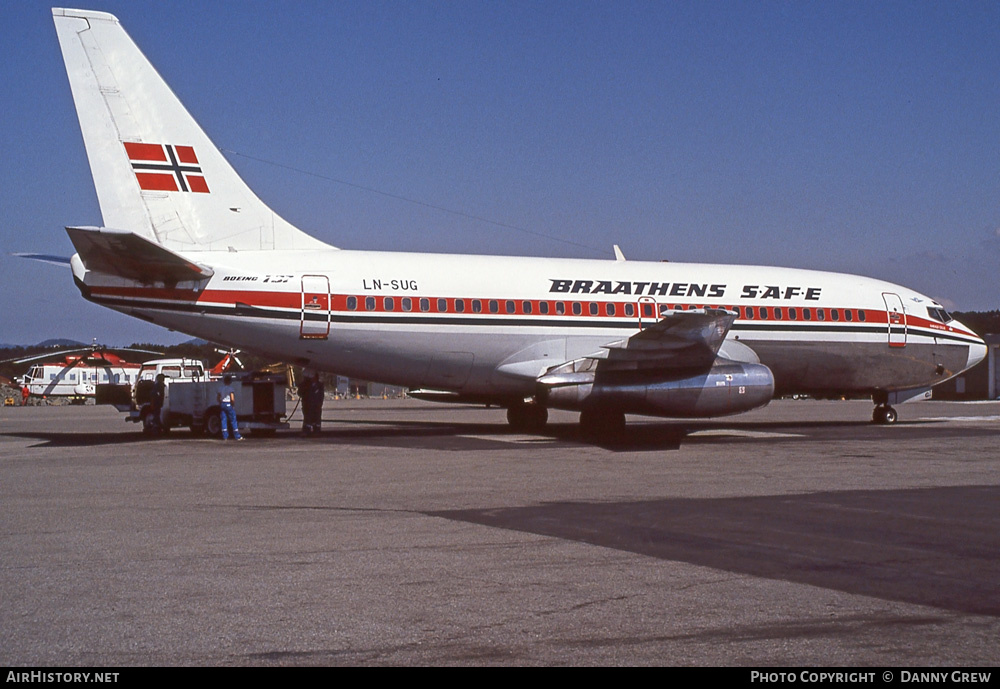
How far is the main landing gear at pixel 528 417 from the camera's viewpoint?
2373 cm

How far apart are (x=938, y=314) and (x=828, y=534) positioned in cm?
1988

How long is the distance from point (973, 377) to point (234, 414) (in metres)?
48.2

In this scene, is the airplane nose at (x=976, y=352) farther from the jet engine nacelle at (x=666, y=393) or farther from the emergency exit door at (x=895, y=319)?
the jet engine nacelle at (x=666, y=393)

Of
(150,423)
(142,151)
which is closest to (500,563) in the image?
(142,151)

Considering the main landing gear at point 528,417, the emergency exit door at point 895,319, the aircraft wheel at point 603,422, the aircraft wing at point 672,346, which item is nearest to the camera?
the aircraft wing at point 672,346

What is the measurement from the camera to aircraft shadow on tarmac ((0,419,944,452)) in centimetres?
2006

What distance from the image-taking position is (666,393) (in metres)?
19.9

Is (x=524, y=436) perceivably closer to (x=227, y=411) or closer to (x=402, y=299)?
(x=402, y=299)

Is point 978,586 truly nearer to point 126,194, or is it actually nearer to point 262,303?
point 262,303

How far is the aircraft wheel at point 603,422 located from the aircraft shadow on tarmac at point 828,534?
9312 millimetres

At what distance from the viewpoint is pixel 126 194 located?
734 inches

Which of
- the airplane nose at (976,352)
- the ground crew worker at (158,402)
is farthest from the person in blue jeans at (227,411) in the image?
the airplane nose at (976,352)
